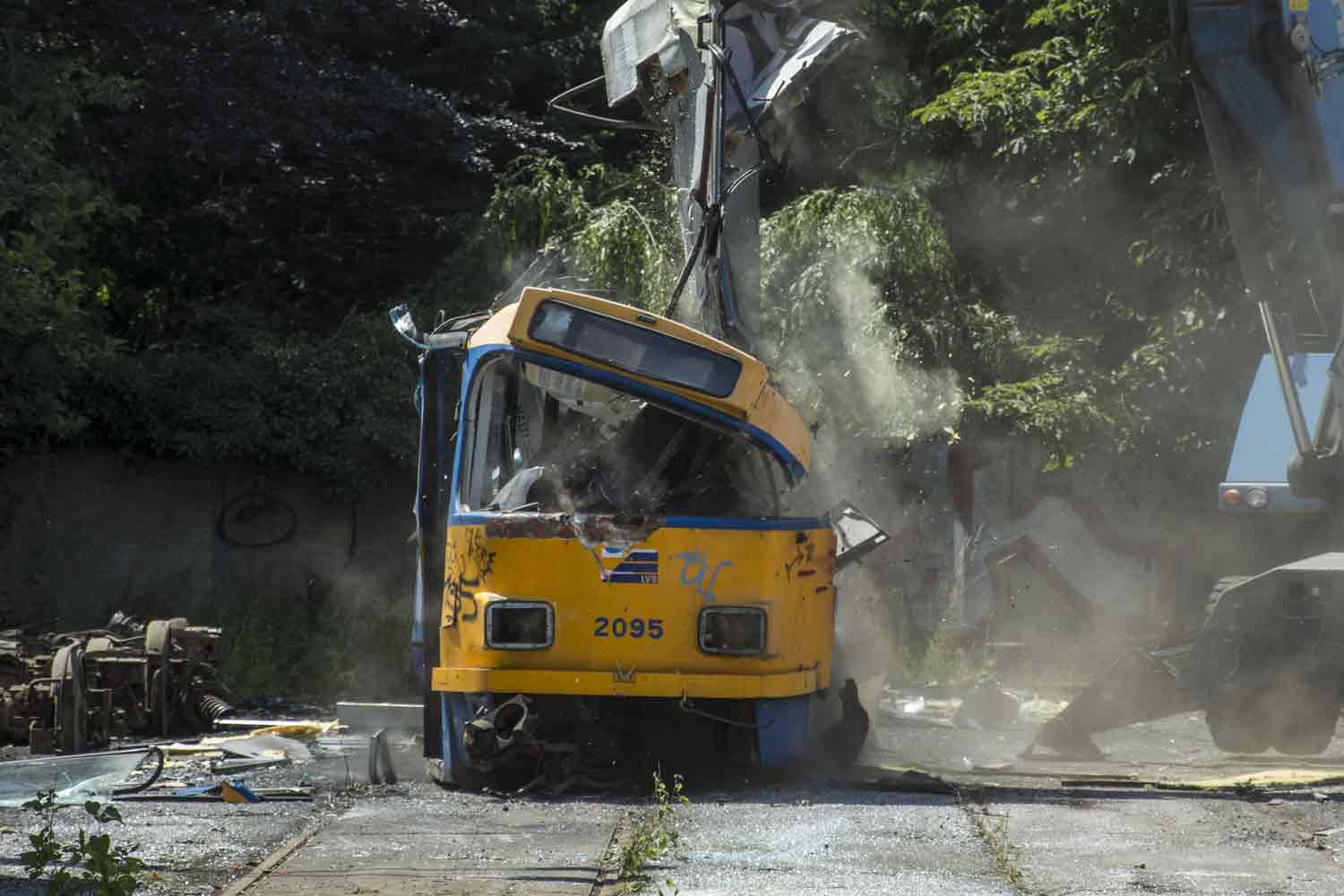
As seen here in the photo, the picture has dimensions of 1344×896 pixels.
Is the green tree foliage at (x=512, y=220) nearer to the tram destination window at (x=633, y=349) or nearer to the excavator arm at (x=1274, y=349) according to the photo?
the excavator arm at (x=1274, y=349)

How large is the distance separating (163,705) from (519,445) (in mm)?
3327

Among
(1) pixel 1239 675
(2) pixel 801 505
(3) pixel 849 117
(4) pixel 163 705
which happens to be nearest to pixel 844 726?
(2) pixel 801 505

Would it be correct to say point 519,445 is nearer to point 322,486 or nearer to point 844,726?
point 844,726

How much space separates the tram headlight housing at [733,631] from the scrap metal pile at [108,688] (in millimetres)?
3916

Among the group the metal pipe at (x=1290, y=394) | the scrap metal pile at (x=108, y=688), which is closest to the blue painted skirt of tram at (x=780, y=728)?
the metal pipe at (x=1290, y=394)

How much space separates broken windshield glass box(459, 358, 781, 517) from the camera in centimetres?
920

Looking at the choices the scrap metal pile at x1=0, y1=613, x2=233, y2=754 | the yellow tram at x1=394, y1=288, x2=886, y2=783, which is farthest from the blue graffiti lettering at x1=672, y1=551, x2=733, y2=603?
the scrap metal pile at x1=0, y1=613, x2=233, y2=754

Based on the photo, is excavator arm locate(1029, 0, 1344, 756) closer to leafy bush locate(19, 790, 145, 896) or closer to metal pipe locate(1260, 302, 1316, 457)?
metal pipe locate(1260, 302, 1316, 457)

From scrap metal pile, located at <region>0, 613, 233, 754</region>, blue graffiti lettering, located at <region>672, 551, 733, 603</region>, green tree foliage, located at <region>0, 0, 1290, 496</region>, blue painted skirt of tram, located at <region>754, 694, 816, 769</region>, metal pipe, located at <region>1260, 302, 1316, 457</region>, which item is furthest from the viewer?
green tree foliage, located at <region>0, 0, 1290, 496</region>

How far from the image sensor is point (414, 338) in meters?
9.98

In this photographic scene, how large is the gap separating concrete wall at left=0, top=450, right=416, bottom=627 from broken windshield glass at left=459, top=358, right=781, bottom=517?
8.04 meters

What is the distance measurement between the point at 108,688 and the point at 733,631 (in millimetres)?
4530

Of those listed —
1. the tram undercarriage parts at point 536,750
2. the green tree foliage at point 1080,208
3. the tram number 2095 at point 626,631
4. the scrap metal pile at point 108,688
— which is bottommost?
the tram undercarriage parts at point 536,750

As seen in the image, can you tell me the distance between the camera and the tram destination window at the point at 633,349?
8695 millimetres
